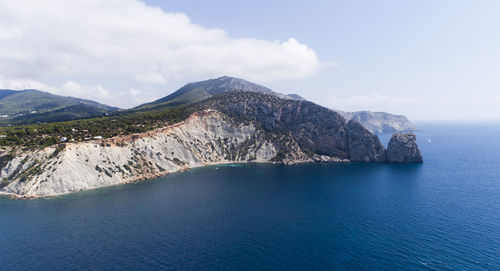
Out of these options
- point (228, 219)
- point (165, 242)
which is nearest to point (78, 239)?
point (165, 242)

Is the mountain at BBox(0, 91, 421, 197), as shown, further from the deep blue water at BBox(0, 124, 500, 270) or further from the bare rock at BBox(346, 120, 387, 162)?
the deep blue water at BBox(0, 124, 500, 270)

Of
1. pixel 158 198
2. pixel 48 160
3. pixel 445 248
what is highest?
pixel 48 160

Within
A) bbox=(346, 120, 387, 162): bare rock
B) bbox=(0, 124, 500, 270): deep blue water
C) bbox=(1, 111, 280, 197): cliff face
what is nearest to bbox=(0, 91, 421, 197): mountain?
bbox=(1, 111, 280, 197): cliff face

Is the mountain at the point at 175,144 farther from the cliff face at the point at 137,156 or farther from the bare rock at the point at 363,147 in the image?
the bare rock at the point at 363,147

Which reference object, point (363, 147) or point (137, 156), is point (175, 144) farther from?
point (363, 147)

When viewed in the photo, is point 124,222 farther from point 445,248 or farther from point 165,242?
point 445,248

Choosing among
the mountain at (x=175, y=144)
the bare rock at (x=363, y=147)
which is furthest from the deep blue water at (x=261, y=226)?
the bare rock at (x=363, y=147)

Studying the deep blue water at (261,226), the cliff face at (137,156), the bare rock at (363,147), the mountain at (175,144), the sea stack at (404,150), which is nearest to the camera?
the deep blue water at (261,226)
